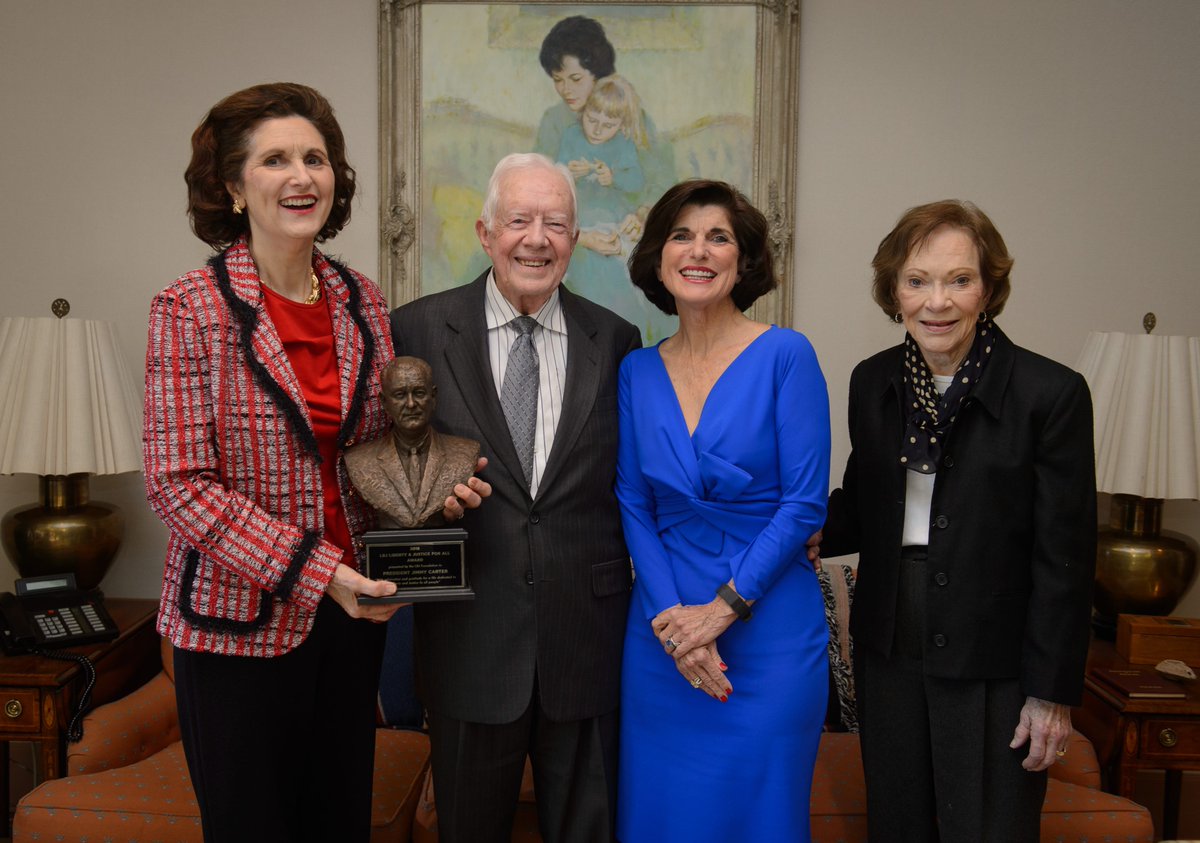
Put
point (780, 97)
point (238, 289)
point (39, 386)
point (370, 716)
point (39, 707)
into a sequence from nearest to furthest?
point (238, 289)
point (370, 716)
point (39, 707)
point (39, 386)
point (780, 97)

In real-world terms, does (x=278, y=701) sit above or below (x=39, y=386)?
below

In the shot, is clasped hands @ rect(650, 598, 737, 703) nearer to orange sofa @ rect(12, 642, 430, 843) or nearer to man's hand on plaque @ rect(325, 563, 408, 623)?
man's hand on plaque @ rect(325, 563, 408, 623)

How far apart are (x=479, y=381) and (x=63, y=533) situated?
6.88ft

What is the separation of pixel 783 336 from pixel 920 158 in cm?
190

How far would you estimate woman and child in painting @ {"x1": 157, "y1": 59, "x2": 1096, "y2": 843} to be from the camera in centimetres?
181

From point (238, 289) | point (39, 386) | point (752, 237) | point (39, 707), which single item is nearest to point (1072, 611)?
point (752, 237)

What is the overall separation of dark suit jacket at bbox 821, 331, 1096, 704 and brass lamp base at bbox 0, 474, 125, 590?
9.34 feet

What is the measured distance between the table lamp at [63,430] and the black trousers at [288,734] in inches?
65.3

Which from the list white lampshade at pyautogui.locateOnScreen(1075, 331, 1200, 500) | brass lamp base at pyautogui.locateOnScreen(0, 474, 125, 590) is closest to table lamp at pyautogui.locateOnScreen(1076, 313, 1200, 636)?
white lampshade at pyautogui.locateOnScreen(1075, 331, 1200, 500)

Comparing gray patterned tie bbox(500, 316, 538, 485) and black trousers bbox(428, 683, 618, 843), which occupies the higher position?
gray patterned tie bbox(500, 316, 538, 485)

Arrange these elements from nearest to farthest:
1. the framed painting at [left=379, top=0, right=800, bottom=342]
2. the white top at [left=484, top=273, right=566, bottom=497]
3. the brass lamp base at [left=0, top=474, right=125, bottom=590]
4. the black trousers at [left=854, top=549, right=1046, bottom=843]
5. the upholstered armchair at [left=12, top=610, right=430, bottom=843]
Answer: the black trousers at [left=854, top=549, right=1046, bottom=843], the white top at [left=484, top=273, right=566, bottom=497], the upholstered armchair at [left=12, top=610, right=430, bottom=843], the brass lamp base at [left=0, top=474, right=125, bottom=590], the framed painting at [left=379, top=0, right=800, bottom=342]

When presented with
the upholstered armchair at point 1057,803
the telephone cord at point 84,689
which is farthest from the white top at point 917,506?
the telephone cord at point 84,689

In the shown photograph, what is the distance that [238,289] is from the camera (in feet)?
5.97

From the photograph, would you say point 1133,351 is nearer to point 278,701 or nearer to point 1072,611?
point 1072,611
